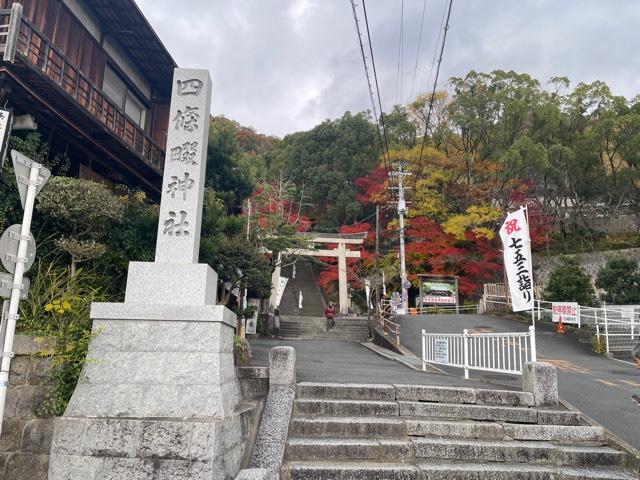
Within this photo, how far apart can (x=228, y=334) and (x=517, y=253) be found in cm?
674

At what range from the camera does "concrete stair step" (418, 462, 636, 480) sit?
14.4 feet

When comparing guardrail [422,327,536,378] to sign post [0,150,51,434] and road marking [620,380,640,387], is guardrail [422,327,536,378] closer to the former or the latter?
road marking [620,380,640,387]

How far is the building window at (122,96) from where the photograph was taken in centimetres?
1177

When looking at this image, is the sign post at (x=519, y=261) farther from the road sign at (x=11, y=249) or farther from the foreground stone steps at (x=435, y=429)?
the road sign at (x=11, y=249)

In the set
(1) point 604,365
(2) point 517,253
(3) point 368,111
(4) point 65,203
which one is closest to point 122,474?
(4) point 65,203

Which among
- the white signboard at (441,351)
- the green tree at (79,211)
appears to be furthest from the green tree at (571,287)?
the green tree at (79,211)

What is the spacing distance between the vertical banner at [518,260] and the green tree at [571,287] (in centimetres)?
1186

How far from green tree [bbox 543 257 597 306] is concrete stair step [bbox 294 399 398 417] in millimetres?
16643

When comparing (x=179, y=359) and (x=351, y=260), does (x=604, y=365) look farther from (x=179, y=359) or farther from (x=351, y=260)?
(x=351, y=260)

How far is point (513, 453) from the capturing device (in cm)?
485

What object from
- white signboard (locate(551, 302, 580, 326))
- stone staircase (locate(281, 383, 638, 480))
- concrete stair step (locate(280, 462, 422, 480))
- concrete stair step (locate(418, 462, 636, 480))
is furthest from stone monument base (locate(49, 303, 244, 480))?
white signboard (locate(551, 302, 580, 326))

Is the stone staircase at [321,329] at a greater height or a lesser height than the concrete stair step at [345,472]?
greater

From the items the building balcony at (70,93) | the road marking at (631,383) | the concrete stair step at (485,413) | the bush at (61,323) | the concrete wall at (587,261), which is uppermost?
the building balcony at (70,93)

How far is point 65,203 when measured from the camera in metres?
6.38
